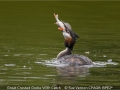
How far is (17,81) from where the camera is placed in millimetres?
15281

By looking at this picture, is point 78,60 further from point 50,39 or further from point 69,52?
point 50,39

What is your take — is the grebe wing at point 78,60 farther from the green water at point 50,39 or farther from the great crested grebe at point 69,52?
the green water at point 50,39

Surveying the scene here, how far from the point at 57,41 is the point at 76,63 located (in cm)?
501

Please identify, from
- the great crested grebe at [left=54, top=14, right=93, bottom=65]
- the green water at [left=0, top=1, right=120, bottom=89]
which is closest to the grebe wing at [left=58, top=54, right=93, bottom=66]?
the great crested grebe at [left=54, top=14, right=93, bottom=65]

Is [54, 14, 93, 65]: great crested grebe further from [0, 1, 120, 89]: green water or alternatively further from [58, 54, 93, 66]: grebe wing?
[0, 1, 120, 89]: green water

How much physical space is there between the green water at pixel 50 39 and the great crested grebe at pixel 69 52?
479mm

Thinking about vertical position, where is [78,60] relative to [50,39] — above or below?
below

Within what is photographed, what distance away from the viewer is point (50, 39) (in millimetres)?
23188

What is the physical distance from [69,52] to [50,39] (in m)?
4.06

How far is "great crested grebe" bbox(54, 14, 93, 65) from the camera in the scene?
17.8m

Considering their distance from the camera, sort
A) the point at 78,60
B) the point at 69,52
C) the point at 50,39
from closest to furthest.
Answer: the point at 78,60 < the point at 69,52 < the point at 50,39

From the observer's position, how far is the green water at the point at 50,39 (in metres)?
15.9

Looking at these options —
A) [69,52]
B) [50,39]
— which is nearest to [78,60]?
[69,52]

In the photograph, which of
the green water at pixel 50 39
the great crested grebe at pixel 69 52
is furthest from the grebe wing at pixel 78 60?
the green water at pixel 50 39
